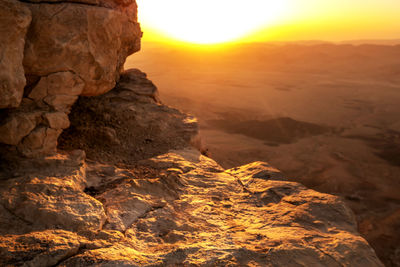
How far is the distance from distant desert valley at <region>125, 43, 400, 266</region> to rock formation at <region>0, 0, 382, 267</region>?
9.39 feet

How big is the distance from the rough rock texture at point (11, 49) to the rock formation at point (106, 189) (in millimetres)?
11

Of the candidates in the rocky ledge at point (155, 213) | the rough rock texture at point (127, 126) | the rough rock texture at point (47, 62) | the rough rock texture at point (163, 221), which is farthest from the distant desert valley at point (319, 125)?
the rough rock texture at point (47, 62)

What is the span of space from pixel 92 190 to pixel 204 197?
1.39m

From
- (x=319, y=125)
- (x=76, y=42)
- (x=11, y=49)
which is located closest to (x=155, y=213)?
(x=11, y=49)

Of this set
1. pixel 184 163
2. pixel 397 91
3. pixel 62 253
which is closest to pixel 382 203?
pixel 184 163

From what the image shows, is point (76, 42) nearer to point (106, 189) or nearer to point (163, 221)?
point (106, 189)

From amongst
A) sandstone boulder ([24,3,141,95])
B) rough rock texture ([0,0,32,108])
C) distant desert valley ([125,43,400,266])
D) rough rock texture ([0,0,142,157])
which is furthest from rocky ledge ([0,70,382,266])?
distant desert valley ([125,43,400,266])

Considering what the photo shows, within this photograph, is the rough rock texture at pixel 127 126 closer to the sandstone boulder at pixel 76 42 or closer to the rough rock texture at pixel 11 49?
the sandstone boulder at pixel 76 42

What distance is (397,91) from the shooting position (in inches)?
975

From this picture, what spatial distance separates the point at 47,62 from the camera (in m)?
3.91

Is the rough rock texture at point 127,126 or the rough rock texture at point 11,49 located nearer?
the rough rock texture at point 11,49

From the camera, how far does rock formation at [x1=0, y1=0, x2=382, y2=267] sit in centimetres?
252

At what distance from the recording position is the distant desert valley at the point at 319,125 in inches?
354

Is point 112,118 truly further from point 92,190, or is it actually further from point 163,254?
point 163,254
